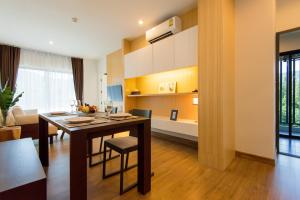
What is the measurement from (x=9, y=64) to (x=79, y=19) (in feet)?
11.1

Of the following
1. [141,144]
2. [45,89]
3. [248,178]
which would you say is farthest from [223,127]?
[45,89]

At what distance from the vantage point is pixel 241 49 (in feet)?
8.25

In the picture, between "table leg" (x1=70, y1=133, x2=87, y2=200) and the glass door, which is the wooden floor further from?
the glass door

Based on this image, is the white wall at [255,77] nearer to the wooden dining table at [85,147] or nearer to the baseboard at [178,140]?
the baseboard at [178,140]

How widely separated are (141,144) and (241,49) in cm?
222

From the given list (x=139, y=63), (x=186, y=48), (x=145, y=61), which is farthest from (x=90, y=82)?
(x=186, y=48)

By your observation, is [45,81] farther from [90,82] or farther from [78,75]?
[90,82]

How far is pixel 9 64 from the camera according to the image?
4.85 metres

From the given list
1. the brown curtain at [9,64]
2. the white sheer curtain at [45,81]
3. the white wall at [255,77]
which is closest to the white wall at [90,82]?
the white sheer curtain at [45,81]

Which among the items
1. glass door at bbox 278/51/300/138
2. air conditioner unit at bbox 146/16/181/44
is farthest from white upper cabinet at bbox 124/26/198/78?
glass door at bbox 278/51/300/138

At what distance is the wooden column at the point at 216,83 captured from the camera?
2.14 meters

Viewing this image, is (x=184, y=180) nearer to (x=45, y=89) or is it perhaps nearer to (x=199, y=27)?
(x=199, y=27)

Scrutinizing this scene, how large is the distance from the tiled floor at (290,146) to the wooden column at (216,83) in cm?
128

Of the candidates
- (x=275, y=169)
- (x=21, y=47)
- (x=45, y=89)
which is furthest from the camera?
(x=45, y=89)
